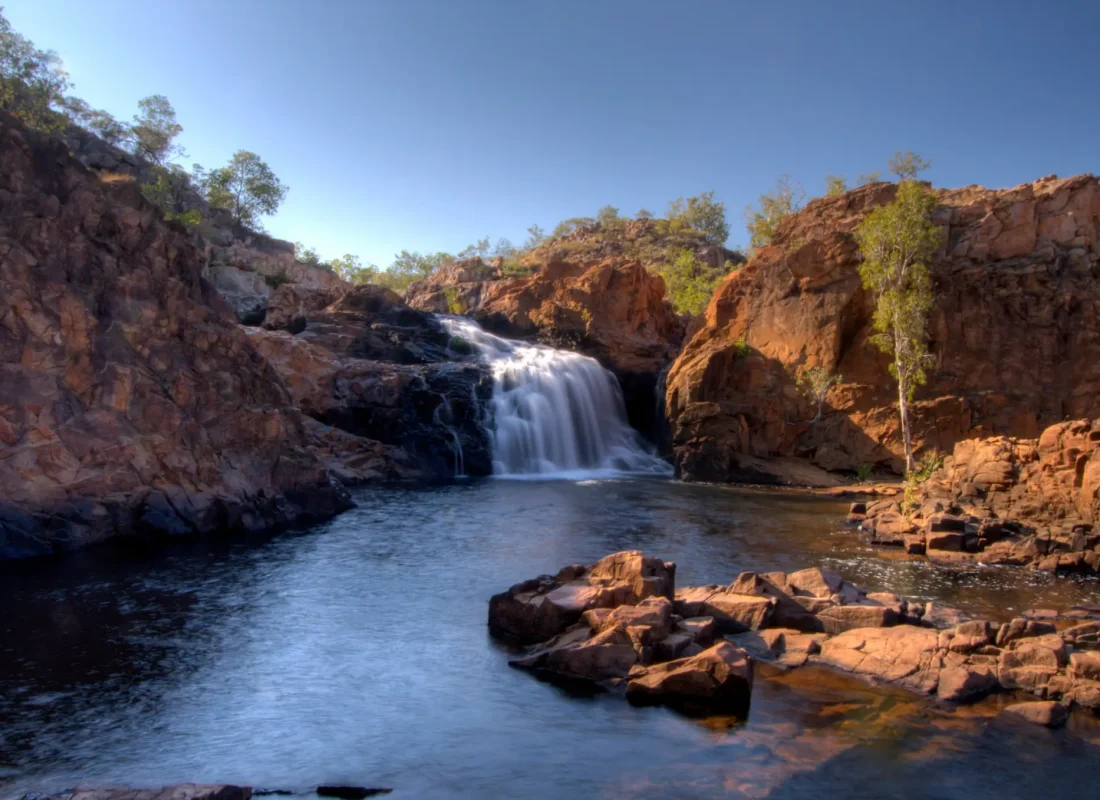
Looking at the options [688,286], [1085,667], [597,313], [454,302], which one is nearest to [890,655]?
[1085,667]

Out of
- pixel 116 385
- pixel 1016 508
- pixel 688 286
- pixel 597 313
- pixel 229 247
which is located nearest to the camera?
pixel 116 385

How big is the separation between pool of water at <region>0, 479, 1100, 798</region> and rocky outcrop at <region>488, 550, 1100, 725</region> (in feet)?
1.38

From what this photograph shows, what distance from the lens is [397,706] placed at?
1058 cm

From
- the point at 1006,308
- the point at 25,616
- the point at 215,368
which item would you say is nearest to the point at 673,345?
the point at 1006,308

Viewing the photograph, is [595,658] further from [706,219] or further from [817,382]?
[706,219]

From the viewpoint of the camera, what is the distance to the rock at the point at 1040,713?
988 cm

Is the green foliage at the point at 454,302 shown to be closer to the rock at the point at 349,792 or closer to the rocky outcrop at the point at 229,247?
the rocky outcrop at the point at 229,247

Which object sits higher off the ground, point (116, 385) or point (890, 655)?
point (116, 385)

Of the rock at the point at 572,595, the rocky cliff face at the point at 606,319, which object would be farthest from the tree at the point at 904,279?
the rock at the point at 572,595

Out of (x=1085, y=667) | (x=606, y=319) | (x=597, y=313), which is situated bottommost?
(x=1085, y=667)

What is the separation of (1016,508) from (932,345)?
15920 millimetres

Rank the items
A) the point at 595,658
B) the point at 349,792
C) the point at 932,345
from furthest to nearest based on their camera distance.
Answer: the point at 932,345, the point at 595,658, the point at 349,792

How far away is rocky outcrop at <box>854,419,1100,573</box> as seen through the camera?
18.6m

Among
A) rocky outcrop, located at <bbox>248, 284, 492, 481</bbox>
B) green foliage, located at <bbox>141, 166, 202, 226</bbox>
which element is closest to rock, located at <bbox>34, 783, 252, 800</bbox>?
rocky outcrop, located at <bbox>248, 284, 492, 481</bbox>
